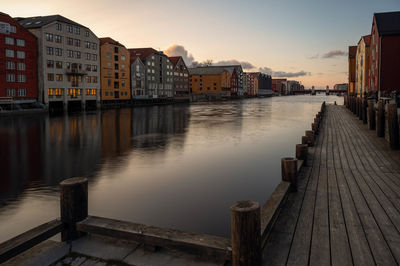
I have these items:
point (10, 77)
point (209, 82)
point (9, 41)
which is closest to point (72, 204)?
point (10, 77)

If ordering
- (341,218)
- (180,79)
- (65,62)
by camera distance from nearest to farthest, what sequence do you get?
(341,218)
(65,62)
(180,79)

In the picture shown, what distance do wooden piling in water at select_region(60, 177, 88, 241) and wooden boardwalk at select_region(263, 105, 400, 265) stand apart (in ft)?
10.8

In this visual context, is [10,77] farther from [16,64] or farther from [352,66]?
[352,66]

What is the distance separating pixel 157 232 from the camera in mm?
5258

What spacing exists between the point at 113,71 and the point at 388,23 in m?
57.9

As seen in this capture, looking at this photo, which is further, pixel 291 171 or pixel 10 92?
pixel 10 92

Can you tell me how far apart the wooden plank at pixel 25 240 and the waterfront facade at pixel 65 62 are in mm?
58326

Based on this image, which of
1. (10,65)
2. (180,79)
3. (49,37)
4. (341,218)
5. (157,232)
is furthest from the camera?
(180,79)

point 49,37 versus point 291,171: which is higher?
point 49,37

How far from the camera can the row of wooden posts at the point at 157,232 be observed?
14.0ft

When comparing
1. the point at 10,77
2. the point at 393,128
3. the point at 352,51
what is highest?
the point at 352,51

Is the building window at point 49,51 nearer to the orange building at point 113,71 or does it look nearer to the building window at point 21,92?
the building window at point 21,92

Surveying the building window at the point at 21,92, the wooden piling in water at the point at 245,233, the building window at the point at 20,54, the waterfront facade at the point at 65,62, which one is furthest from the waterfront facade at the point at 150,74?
the wooden piling in water at the point at 245,233

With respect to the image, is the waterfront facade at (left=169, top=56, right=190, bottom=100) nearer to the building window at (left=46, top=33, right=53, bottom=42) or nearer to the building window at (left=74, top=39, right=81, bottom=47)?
the building window at (left=74, top=39, right=81, bottom=47)
